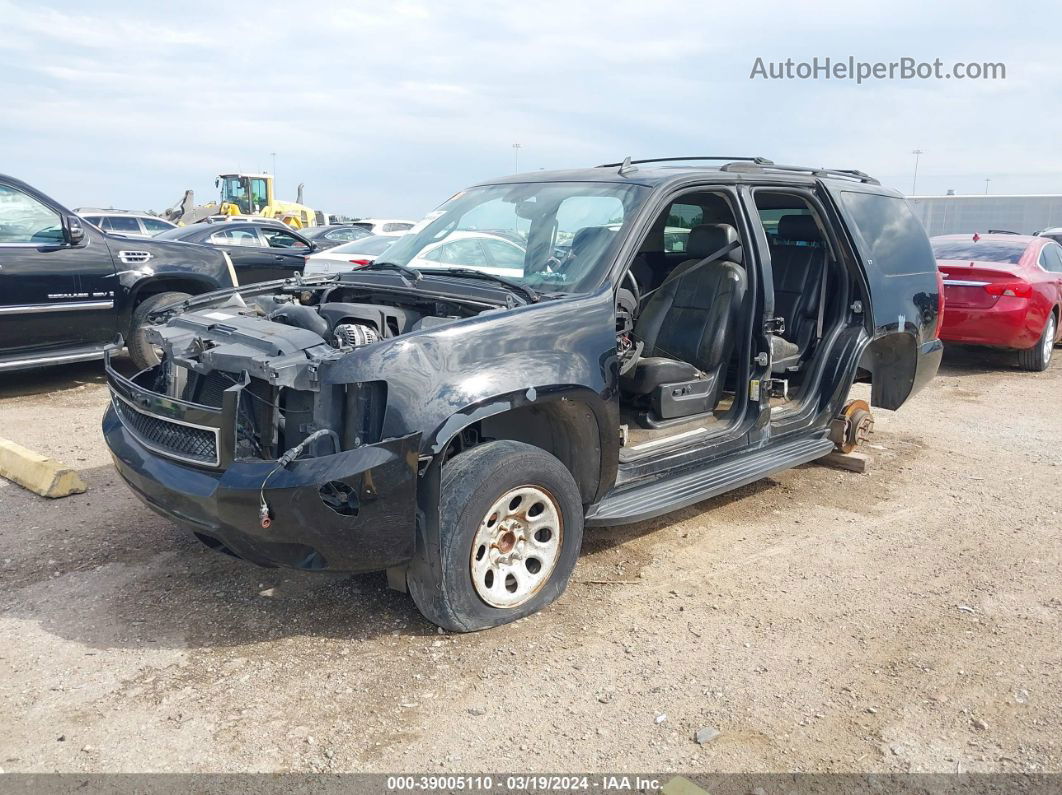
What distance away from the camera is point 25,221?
716 cm

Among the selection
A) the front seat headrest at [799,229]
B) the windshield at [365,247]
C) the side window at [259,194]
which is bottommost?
the windshield at [365,247]

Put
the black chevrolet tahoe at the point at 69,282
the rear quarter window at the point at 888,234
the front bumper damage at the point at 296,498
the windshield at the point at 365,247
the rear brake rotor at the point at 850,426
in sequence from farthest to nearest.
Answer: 1. the windshield at the point at 365,247
2. the black chevrolet tahoe at the point at 69,282
3. the rear brake rotor at the point at 850,426
4. the rear quarter window at the point at 888,234
5. the front bumper damage at the point at 296,498

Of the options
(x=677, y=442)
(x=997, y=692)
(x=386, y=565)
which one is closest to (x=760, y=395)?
(x=677, y=442)

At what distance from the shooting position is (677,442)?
429 centimetres

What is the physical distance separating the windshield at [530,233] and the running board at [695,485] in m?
1.01

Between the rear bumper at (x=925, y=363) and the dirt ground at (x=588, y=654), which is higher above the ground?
the rear bumper at (x=925, y=363)

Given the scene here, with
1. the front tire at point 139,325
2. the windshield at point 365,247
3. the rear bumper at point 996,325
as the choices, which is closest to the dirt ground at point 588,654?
the front tire at point 139,325

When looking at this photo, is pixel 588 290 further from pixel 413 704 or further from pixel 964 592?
pixel 964 592

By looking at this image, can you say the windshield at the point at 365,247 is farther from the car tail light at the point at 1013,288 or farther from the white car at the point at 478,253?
the car tail light at the point at 1013,288

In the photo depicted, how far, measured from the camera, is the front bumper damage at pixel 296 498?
9.71 feet

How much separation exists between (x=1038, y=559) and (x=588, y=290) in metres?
2.72

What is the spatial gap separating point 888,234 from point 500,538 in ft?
11.8

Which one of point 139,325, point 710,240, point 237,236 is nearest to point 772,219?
point 710,240

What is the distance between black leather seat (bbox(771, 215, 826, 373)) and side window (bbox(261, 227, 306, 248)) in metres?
8.81
